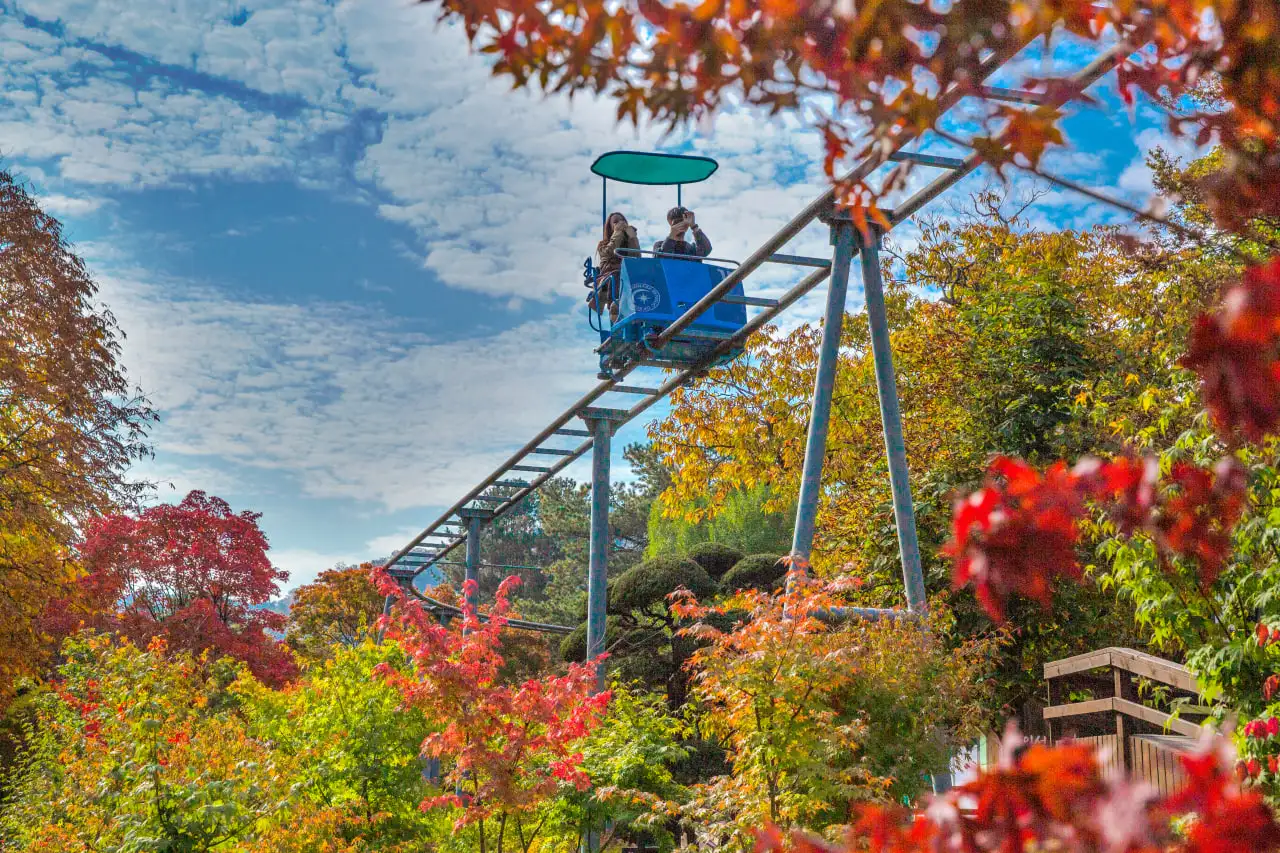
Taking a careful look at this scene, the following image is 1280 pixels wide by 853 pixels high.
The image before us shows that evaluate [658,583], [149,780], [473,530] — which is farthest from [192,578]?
[149,780]

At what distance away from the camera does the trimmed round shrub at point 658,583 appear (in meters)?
14.3

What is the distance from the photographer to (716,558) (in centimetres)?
1535

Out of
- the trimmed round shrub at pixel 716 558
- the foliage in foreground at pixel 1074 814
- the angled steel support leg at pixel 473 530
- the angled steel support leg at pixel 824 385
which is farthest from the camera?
the angled steel support leg at pixel 473 530

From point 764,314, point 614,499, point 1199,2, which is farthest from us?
point 614,499

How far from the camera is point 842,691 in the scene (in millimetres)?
6230

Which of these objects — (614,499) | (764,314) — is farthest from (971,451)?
(614,499)

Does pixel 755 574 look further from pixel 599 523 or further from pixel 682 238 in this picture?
pixel 682 238

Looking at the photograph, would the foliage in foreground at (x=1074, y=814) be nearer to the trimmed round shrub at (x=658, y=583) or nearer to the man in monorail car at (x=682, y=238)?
the man in monorail car at (x=682, y=238)

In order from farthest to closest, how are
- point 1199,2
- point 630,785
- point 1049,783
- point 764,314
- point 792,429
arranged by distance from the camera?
point 792,429 < point 764,314 < point 630,785 < point 1199,2 < point 1049,783

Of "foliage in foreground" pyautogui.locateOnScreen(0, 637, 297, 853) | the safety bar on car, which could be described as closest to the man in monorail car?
the safety bar on car

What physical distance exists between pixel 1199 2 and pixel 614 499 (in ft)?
113

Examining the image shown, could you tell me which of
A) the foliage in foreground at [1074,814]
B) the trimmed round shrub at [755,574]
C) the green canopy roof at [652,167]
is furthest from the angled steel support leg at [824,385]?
A: the trimmed round shrub at [755,574]

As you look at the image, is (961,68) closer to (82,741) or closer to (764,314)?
(764,314)

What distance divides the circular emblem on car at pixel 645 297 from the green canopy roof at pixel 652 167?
5.80 ft
